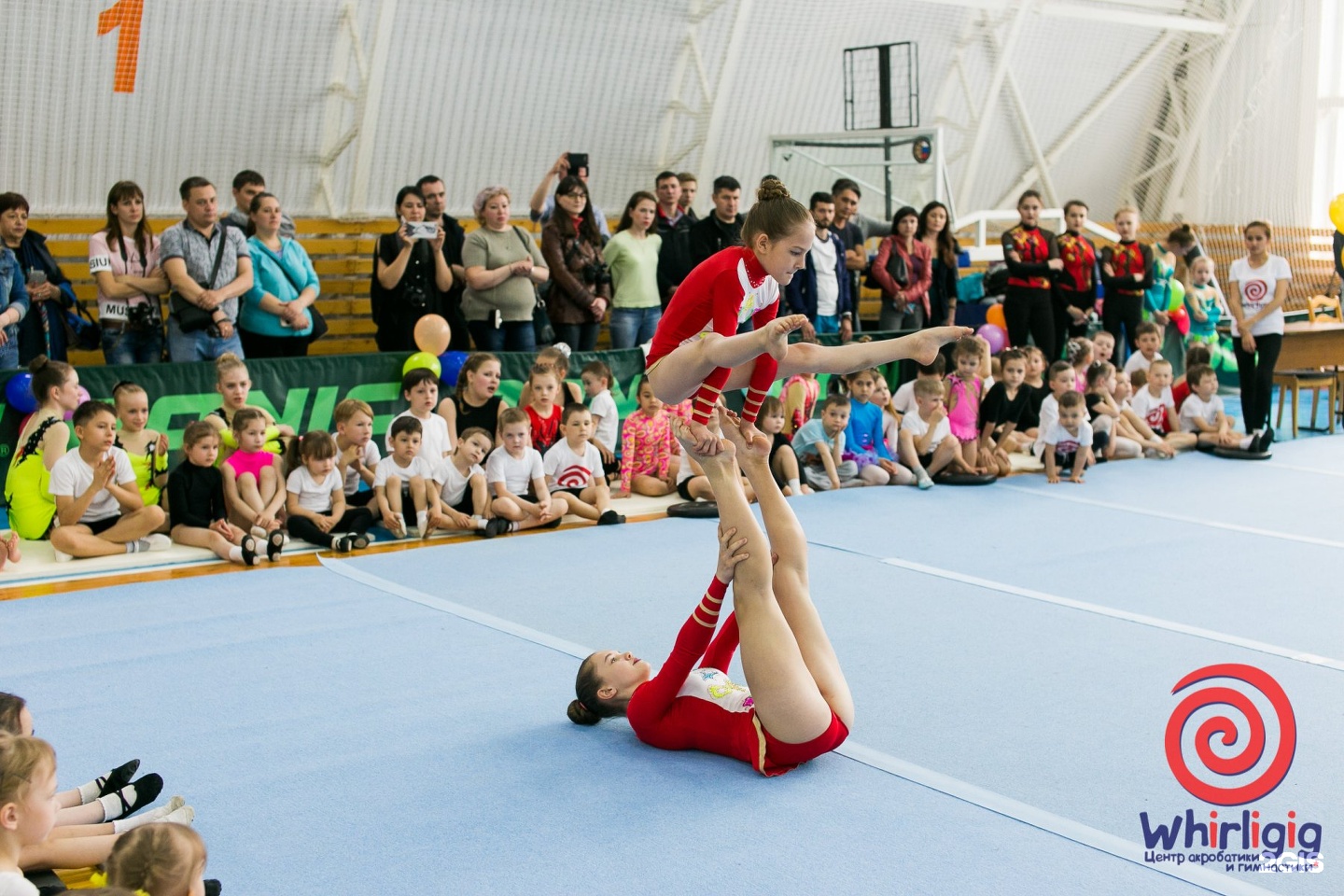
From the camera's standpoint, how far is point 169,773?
152 inches

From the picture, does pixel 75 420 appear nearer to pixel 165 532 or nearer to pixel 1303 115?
pixel 165 532

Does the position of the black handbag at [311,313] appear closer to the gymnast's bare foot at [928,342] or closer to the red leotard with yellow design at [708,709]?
the red leotard with yellow design at [708,709]

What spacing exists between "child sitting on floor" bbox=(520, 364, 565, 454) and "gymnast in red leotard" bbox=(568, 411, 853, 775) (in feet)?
12.5

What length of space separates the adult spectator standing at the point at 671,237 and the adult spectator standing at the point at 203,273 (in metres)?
3.06

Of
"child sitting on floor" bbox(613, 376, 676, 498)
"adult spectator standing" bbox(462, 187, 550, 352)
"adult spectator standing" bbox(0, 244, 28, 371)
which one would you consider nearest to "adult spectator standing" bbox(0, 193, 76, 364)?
"adult spectator standing" bbox(0, 244, 28, 371)

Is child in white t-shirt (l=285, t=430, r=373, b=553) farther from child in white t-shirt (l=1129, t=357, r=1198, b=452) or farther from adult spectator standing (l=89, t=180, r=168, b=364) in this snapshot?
child in white t-shirt (l=1129, t=357, r=1198, b=452)

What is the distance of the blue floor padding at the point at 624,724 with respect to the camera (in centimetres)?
337

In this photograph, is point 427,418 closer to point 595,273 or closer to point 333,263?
point 595,273

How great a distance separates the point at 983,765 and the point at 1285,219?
49.2ft

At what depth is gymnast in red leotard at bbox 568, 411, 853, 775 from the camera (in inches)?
148

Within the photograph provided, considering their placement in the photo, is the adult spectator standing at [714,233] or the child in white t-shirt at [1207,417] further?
the child in white t-shirt at [1207,417]

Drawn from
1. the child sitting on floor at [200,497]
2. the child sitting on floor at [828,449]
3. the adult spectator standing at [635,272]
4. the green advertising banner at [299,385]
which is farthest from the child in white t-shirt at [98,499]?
the child sitting on floor at [828,449]

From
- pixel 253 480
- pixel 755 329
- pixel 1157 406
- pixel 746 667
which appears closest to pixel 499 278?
pixel 253 480

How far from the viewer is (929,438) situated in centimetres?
893
